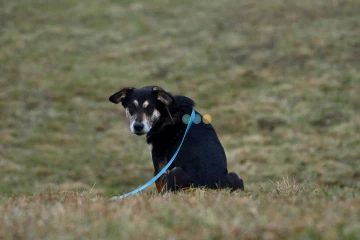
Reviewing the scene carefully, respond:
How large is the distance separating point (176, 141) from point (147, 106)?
0.62m

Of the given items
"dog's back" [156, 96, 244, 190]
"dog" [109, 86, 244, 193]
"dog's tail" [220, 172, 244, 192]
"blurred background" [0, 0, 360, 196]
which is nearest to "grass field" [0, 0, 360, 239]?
"blurred background" [0, 0, 360, 196]

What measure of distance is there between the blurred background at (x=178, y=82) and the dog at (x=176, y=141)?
2984mm

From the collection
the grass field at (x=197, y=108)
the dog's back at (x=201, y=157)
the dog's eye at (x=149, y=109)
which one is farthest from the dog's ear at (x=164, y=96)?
the grass field at (x=197, y=108)

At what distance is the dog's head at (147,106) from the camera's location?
7.59 metres

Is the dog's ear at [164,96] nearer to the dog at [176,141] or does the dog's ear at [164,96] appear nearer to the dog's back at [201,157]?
the dog at [176,141]

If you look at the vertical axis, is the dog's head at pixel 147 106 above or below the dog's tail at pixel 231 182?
above

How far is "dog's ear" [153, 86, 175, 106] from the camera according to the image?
24.8 feet

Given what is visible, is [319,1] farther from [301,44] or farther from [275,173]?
[275,173]

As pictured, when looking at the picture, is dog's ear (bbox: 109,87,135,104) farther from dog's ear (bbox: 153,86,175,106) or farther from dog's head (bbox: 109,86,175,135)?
dog's ear (bbox: 153,86,175,106)

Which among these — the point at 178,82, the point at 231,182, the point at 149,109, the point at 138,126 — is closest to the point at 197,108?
the point at 178,82

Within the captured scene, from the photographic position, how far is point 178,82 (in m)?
25.3

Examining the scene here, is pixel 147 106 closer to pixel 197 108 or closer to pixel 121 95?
pixel 121 95

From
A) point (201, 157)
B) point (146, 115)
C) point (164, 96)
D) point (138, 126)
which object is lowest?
point (201, 157)

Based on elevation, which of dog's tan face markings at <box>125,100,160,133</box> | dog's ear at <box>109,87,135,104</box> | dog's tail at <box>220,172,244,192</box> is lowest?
dog's tail at <box>220,172,244,192</box>
